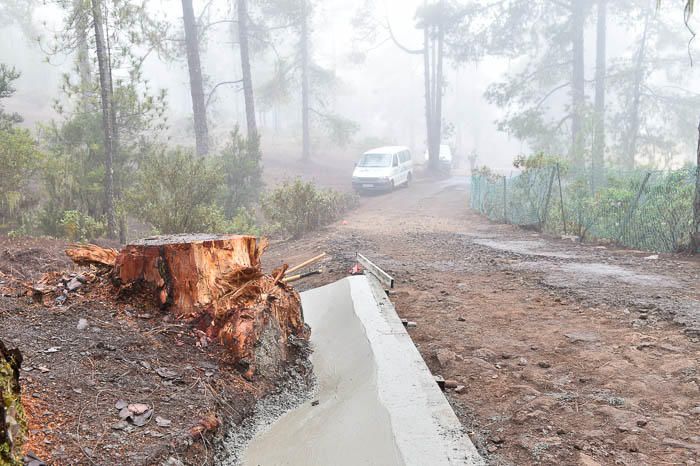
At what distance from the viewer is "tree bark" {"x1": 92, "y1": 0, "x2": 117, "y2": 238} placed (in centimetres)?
943

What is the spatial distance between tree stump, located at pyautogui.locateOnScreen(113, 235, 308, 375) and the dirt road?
138 cm

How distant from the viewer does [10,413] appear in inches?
73.6

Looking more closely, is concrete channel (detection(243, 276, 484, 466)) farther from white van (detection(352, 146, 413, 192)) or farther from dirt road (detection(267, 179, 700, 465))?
white van (detection(352, 146, 413, 192))

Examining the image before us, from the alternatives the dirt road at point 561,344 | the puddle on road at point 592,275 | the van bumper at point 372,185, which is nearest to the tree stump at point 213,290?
the dirt road at point 561,344

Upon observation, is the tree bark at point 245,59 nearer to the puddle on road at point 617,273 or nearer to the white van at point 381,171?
the white van at point 381,171

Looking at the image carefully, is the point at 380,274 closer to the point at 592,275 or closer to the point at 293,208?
the point at 592,275

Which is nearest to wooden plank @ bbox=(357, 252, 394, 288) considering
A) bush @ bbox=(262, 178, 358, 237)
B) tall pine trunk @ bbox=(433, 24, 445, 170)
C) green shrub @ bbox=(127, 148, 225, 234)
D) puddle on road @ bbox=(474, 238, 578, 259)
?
puddle on road @ bbox=(474, 238, 578, 259)

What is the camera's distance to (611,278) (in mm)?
6383

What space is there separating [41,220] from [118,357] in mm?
8203

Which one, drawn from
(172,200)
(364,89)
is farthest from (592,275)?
(364,89)

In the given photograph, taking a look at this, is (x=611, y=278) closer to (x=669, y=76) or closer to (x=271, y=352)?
(x=271, y=352)

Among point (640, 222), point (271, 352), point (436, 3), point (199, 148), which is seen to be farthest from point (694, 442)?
point (436, 3)

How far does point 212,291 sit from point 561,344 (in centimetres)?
285

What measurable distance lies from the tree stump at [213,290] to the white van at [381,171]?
19580mm
